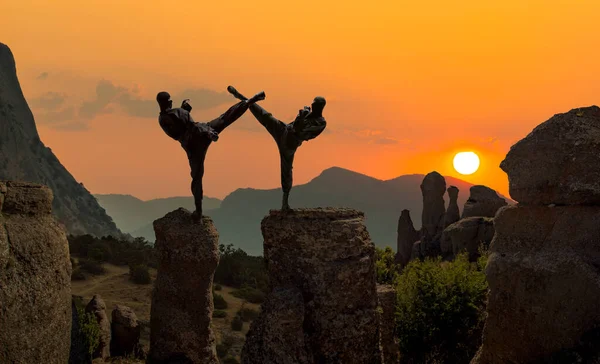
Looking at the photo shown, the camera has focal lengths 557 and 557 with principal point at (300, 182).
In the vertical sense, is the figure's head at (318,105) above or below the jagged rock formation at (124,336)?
above

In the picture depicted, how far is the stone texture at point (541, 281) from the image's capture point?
878cm

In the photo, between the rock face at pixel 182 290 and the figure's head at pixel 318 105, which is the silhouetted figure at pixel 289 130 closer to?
the figure's head at pixel 318 105

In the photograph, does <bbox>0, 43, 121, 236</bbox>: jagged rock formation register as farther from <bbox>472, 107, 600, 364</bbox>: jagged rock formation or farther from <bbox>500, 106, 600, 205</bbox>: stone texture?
<bbox>500, 106, 600, 205</bbox>: stone texture

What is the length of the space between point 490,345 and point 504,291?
113 centimetres

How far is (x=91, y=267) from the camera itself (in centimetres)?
3388

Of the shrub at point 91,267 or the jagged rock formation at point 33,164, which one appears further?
the jagged rock formation at point 33,164

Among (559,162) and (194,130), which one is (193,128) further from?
(559,162)

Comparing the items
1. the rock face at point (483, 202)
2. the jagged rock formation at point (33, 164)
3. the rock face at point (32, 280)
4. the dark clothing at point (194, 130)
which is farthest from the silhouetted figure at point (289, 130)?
the jagged rock formation at point (33, 164)

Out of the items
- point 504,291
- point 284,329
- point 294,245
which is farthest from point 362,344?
point 504,291

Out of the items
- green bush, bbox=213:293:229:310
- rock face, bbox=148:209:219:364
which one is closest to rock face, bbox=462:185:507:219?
green bush, bbox=213:293:229:310

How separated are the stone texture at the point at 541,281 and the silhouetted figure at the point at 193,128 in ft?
18.1

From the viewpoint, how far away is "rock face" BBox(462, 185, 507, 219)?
128 feet

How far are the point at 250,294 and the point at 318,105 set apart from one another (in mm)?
29745

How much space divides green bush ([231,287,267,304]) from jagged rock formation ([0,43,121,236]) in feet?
157
